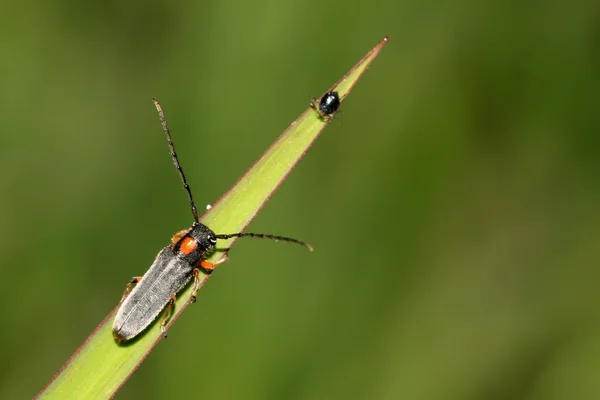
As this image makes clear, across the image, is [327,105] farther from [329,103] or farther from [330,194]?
[330,194]

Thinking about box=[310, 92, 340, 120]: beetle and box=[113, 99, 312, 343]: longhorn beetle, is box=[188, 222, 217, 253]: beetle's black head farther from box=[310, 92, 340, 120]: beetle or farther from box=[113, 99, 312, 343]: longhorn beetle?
box=[310, 92, 340, 120]: beetle

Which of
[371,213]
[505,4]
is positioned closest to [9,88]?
[371,213]

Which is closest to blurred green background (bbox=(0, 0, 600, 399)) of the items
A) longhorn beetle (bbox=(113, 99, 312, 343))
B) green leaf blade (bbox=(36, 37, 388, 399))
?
longhorn beetle (bbox=(113, 99, 312, 343))

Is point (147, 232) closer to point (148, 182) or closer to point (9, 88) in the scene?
point (148, 182)

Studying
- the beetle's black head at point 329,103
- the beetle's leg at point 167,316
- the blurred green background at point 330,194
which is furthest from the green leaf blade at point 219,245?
the blurred green background at point 330,194

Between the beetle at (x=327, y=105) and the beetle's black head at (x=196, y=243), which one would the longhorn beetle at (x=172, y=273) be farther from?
the beetle at (x=327, y=105)

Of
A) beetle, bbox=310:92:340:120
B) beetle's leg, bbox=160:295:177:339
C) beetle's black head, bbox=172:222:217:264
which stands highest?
beetle, bbox=310:92:340:120
